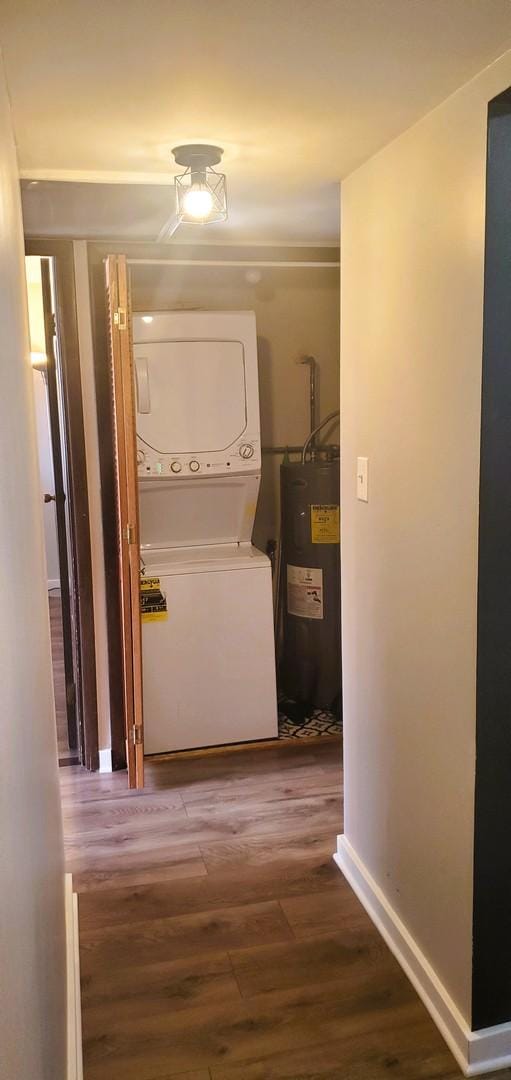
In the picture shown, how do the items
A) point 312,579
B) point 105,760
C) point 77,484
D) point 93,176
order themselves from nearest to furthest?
point 93,176 → point 77,484 → point 105,760 → point 312,579

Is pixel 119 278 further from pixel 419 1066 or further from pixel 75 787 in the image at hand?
pixel 419 1066

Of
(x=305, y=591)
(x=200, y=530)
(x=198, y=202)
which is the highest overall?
(x=198, y=202)

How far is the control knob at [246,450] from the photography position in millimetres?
3381

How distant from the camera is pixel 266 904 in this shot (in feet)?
8.08

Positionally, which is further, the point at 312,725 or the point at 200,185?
A: the point at 312,725

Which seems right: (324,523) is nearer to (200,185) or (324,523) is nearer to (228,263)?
(228,263)

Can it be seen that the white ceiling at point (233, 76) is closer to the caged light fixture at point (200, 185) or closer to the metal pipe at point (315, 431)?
the caged light fixture at point (200, 185)

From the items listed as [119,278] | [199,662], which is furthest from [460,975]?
[119,278]

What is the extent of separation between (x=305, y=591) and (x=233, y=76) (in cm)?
244

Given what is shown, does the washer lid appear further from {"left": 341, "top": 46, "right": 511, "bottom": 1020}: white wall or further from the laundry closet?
{"left": 341, "top": 46, "right": 511, "bottom": 1020}: white wall

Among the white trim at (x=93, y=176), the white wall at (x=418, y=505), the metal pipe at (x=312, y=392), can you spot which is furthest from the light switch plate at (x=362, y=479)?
the metal pipe at (x=312, y=392)

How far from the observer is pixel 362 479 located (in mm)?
2305

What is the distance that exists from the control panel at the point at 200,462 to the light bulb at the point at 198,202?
4.23 feet

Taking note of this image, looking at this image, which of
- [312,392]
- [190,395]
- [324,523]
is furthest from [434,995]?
[312,392]
